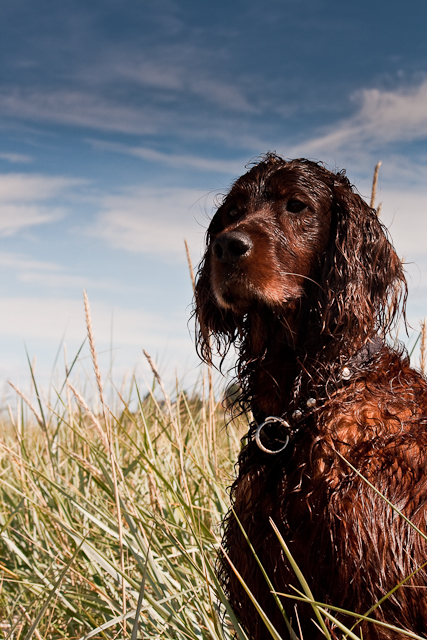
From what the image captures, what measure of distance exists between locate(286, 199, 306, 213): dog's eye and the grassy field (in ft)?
2.73

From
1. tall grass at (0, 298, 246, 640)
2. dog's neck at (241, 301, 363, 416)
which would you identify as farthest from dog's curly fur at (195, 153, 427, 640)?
tall grass at (0, 298, 246, 640)

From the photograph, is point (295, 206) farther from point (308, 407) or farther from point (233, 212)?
point (308, 407)

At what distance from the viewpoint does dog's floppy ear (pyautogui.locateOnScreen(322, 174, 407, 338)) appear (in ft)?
6.94

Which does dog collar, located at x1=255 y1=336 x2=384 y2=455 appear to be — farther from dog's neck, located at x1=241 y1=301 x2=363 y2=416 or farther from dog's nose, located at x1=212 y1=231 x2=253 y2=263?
dog's nose, located at x1=212 y1=231 x2=253 y2=263

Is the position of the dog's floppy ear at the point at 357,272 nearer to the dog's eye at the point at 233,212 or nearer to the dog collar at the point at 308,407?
the dog collar at the point at 308,407

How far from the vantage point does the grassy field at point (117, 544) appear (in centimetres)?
203

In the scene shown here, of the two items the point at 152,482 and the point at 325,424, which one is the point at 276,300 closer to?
the point at 325,424

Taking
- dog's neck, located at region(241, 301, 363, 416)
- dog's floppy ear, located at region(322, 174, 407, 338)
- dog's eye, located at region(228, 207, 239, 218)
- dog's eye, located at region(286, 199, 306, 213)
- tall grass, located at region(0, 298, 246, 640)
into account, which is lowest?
tall grass, located at region(0, 298, 246, 640)

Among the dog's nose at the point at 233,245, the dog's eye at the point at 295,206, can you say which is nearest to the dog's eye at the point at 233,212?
the dog's eye at the point at 295,206

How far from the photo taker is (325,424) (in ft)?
6.24

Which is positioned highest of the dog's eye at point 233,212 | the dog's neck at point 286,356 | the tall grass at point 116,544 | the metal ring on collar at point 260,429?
the dog's eye at point 233,212

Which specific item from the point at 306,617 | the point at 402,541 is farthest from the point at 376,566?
the point at 306,617

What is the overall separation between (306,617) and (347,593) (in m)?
0.17

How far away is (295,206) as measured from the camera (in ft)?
7.51
